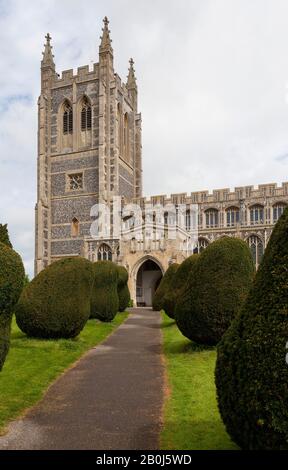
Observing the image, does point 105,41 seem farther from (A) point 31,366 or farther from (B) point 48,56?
(A) point 31,366

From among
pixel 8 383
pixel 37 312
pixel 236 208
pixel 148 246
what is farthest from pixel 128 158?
pixel 8 383

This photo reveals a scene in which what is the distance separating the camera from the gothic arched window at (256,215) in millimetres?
45000

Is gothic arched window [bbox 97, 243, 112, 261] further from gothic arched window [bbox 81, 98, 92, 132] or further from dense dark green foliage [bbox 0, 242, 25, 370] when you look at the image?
dense dark green foliage [bbox 0, 242, 25, 370]

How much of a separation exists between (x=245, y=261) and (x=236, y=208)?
118 ft

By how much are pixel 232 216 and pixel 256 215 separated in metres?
2.65

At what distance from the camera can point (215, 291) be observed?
11.2 meters

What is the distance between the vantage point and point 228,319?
11.0 meters

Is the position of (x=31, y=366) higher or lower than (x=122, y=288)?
lower

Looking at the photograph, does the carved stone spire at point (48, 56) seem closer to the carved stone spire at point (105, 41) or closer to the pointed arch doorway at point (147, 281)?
the carved stone spire at point (105, 41)

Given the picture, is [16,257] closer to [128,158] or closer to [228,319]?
[228,319]

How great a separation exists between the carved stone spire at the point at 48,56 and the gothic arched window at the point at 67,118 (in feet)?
20.0

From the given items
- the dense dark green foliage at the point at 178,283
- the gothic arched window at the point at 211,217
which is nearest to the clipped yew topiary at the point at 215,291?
the dense dark green foliage at the point at 178,283

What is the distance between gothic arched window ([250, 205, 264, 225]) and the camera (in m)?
45.0

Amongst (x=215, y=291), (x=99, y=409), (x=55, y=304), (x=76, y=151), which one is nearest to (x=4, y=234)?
(x=99, y=409)
